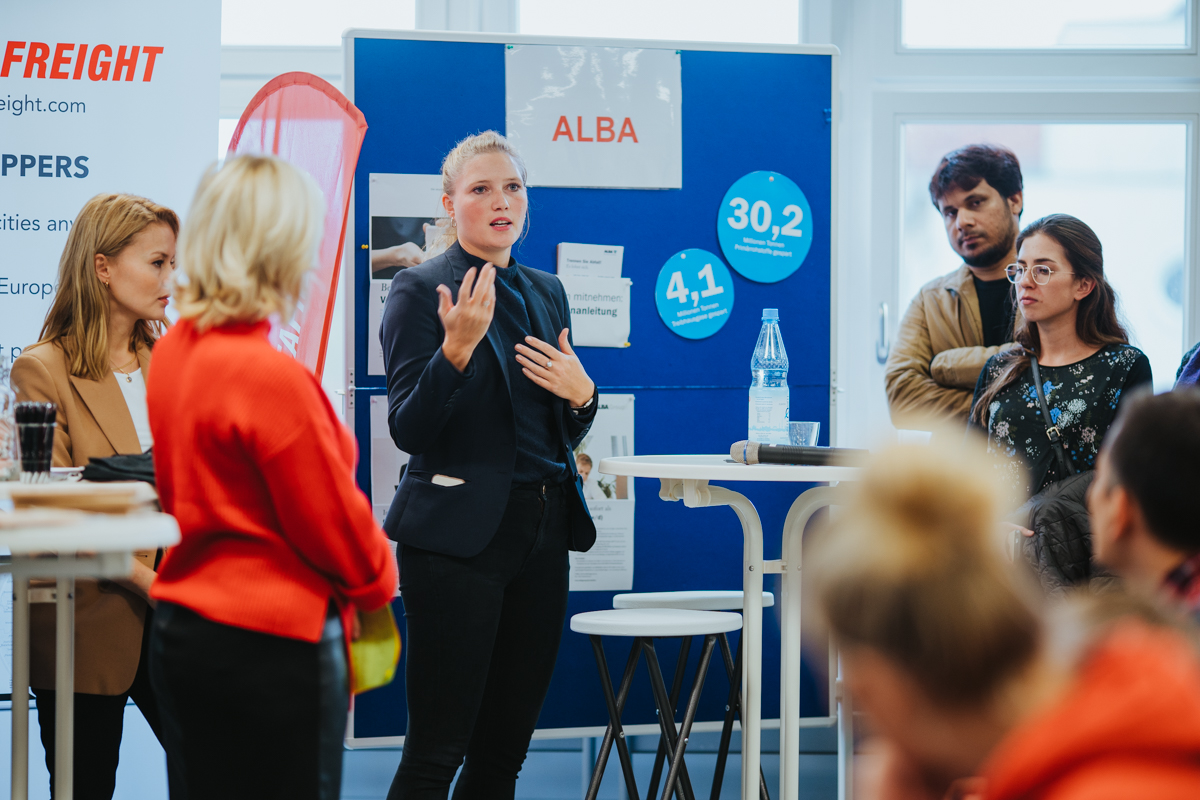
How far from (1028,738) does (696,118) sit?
2653 millimetres

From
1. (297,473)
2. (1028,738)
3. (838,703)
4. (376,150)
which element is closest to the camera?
(1028,738)

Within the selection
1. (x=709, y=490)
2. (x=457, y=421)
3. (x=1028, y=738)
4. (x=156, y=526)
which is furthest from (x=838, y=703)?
(x=1028, y=738)

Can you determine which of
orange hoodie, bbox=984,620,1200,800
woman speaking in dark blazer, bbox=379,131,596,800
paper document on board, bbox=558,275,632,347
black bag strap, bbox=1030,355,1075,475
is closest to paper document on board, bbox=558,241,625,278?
paper document on board, bbox=558,275,632,347

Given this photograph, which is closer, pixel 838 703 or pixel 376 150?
pixel 376 150

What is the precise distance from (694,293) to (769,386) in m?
0.40

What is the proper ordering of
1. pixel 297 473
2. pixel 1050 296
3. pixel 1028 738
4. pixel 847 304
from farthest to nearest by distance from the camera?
pixel 847 304, pixel 1050 296, pixel 297 473, pixel 1028 738

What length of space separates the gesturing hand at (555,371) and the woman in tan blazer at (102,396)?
741 millimetres

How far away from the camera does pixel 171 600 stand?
4.25 ft

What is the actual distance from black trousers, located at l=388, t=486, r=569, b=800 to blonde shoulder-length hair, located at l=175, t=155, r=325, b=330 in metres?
0.82

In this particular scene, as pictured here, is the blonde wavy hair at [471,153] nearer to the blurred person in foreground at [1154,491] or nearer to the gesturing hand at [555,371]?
the gesturing hand at [555,371]

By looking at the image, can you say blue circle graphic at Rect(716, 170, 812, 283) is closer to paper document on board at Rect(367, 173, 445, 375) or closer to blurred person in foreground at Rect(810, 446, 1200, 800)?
paper document on board at Rect(367, 173, 445, 375)

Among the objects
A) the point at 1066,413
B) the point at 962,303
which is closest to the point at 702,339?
the point at 962,303

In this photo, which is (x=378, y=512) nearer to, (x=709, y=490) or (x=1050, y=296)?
(x=709, y=490)

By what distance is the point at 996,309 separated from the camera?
10.7 feet
